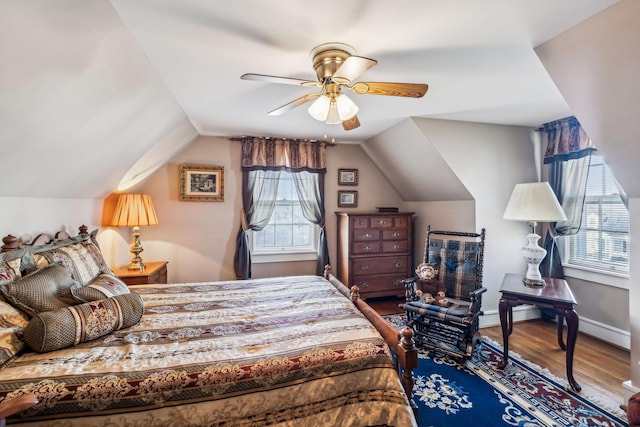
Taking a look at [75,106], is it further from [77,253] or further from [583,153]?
[583,153]

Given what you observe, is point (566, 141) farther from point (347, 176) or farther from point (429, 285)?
point (347, 176)

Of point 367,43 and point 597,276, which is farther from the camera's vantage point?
point 597,276

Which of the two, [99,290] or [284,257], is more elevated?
[99,290]

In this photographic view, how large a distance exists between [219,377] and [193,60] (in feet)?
6.27

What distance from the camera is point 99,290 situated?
167 cm

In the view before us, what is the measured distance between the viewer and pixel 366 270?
4.00 m

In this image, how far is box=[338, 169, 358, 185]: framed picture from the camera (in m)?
4.40

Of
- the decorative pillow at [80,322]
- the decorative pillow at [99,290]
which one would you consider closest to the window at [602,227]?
the decorative pillow at [80,322]

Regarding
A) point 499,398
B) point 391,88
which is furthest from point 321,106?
point 499,398

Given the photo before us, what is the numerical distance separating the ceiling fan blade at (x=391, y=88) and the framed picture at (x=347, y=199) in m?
2.63

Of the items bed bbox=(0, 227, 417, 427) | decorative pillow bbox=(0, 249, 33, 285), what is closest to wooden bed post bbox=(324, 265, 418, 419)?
bed bbox=(0, 227, 417, 427)

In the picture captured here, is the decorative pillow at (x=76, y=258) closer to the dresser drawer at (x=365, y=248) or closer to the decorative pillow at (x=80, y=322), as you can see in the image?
the decorative pillow at (x=80, y=322)

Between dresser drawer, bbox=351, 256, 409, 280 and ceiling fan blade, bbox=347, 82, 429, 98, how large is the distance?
2.56m

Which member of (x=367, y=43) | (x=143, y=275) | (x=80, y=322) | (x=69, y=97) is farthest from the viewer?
(x=143, y=275)
